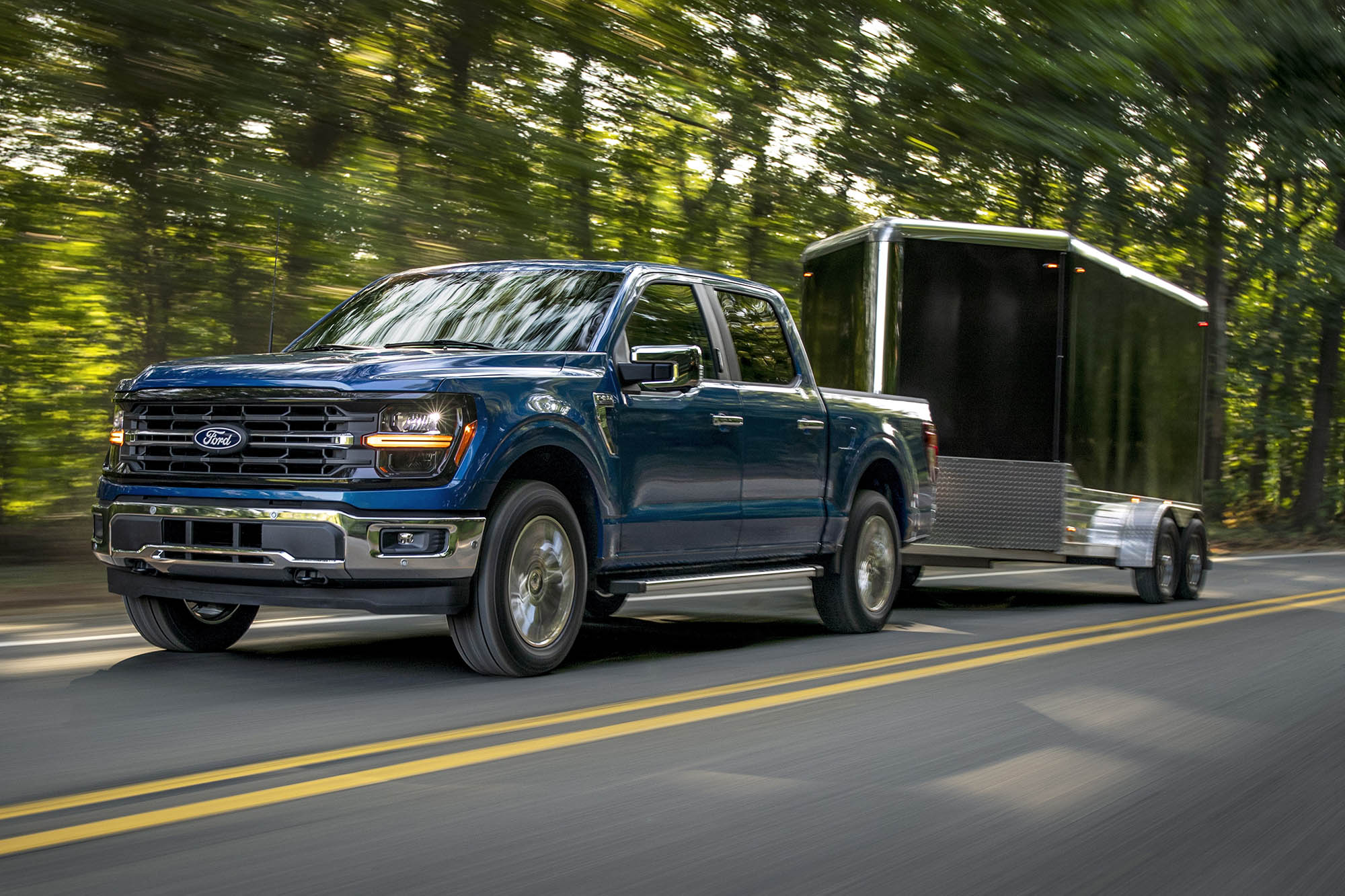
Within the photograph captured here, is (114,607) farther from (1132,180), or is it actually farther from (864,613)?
(1132,180)

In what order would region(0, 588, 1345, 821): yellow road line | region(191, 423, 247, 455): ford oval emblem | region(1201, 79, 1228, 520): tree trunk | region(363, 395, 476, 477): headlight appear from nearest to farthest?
region(0, 588, 1345, 821): yellow road line, region(363, 395, 476, 477): headlight, region(191, 423, 247, 455): ford oval emblem, region(1201, 79, 1228, 520): tree trunk

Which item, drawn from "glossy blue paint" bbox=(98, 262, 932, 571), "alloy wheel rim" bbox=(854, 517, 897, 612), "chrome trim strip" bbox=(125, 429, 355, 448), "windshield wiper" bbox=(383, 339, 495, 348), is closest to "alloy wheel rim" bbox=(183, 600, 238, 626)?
"glossy blue paint" bbox=(98, 262, 932, 571)

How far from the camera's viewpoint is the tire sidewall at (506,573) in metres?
7.01

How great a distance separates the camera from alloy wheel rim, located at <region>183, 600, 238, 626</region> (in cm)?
788

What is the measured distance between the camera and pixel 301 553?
22.0 feet

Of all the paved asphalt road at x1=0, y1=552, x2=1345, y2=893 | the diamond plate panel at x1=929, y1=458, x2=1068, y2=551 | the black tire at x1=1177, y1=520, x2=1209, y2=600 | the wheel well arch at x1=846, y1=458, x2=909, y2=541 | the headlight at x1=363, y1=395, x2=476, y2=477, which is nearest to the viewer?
the paved asphalt road at x1=0, y1=552, x2=1345, y2=893

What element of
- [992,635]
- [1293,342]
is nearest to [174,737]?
[992,635]

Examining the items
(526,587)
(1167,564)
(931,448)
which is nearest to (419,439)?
(526,587)

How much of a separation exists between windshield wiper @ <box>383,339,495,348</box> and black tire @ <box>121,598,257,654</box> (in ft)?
5.07

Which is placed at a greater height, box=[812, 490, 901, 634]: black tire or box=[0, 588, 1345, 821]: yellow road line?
box=[812, 490, 901, 634]: black tire

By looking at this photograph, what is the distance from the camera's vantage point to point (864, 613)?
33.4 ft

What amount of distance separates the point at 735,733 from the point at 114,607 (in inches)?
223

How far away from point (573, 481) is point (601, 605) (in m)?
2.62

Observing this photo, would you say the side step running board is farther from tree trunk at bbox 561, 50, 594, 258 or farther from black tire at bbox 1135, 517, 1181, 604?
tree trunk at bbox 561, 50, 594, 258
